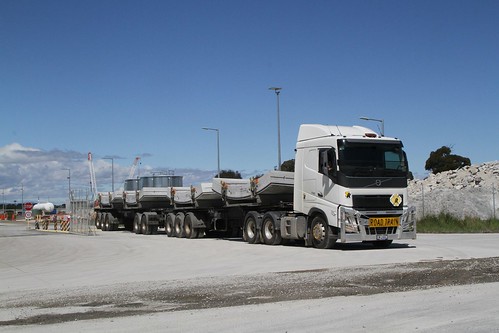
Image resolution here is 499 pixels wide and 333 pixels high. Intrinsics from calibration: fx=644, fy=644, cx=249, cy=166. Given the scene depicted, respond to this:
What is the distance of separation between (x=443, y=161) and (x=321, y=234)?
78.5 metres

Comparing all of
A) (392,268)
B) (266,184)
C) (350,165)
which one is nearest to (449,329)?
(392,268)

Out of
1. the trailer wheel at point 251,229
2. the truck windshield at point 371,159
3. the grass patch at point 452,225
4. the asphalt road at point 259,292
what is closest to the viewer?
the asphalt road at point 259,292

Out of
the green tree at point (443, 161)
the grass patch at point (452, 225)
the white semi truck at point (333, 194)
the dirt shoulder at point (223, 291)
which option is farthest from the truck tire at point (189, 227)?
the green tree at point (443, 161)

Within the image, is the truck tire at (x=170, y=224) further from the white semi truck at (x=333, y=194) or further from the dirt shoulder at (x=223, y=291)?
the dirt shoulder at (x=223, y=291)

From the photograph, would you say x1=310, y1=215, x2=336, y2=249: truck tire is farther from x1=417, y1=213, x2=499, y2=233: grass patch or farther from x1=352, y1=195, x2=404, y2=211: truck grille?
x1=417, y1=213, x2=499, y2=233: grass patch

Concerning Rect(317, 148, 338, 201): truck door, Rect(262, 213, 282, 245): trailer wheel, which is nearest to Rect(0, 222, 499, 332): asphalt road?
Rect(317, 148, 338, 201): truck door

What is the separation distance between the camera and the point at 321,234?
20.6m

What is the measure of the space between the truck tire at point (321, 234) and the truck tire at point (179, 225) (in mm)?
10730

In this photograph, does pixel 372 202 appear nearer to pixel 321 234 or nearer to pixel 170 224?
pixel 321 234

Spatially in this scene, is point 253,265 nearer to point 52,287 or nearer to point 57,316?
point 52,287

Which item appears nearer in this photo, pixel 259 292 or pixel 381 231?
pixel 259 292

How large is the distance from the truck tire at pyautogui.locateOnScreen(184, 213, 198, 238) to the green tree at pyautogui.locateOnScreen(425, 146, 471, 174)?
70928mm

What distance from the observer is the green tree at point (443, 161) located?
308 ft

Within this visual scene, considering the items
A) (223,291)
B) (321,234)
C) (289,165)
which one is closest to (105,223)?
(289,165)
